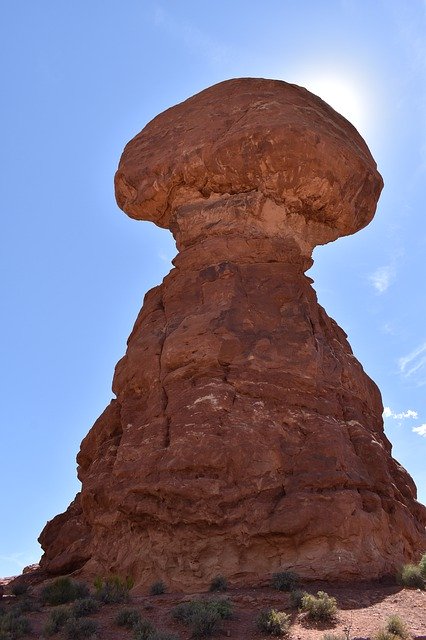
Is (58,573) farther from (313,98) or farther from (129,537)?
(313,98)

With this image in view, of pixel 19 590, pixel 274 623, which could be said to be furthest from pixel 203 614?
pixel 19 590

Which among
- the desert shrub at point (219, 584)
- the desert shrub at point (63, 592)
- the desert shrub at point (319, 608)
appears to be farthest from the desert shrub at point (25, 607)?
the desert shrub at point (319, 608)

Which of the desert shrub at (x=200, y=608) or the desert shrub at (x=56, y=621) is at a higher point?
the desert shrub at (x=56, y=621)

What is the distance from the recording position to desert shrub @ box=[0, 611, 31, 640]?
9016 mm

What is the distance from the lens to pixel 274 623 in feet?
29.2

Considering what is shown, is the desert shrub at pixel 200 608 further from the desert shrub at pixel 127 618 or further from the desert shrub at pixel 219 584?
the desert shrub at pixel 219 584

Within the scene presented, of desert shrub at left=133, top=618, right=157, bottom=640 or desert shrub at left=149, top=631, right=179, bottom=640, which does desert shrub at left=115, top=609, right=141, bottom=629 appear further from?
desert shrub at left=149, top=631, right=179, bottom=640

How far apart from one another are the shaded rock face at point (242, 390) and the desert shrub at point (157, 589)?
0.38 m

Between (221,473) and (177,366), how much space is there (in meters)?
3.13

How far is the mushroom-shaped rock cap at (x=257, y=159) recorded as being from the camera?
1706 cm

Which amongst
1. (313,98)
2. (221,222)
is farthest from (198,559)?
(313,98)

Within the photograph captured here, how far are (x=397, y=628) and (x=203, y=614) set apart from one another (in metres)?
2.68

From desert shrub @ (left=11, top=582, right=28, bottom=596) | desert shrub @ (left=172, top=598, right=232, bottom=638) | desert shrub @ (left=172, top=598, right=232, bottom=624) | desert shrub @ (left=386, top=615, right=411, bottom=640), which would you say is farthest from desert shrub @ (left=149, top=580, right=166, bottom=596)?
desert shrub @ (left=386, top=615, right=411, bottom=640)

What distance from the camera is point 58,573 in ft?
53.1
